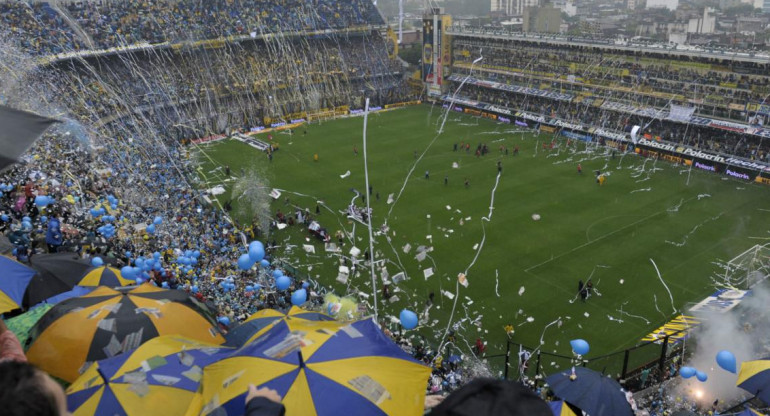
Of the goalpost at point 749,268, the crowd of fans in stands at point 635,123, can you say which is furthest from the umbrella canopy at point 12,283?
the crowd of fans in stands at point 635,123

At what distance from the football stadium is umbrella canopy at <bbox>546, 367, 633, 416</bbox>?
0.18ft

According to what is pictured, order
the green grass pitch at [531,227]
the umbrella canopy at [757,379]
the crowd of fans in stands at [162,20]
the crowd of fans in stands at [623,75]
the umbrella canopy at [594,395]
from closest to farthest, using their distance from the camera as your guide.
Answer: the umbrella canopy at [594,395]
the umbrella canopy at [757,379]
the green grass pitch at [531,227]
the crowd of fans in stands at [623,75]
the crowd of fans in stands at [162,20]

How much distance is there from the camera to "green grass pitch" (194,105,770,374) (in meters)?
23.7

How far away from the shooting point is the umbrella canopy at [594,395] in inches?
483

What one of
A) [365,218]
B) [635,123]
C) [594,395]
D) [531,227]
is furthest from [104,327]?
[635,123]

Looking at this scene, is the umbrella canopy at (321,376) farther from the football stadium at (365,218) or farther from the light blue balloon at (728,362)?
the light blue balloon at (728,362)

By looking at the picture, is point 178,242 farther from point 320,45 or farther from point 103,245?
point 320,45

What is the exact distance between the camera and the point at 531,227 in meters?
31.9

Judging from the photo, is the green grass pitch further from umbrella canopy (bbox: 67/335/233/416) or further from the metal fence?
umbrella canopy (bbox: 67/335/233/416)

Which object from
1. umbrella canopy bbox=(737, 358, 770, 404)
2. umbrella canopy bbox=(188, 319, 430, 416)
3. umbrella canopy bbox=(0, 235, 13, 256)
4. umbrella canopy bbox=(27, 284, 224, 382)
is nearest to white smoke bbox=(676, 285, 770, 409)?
umbrella canopy bbox=(737, 358, 770, 404)

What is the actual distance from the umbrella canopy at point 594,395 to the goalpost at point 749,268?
16.1 meters

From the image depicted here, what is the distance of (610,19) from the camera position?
438 feet

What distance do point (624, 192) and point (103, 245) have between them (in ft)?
101

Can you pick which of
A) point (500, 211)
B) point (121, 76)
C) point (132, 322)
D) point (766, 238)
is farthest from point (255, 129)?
point (132, 322)
